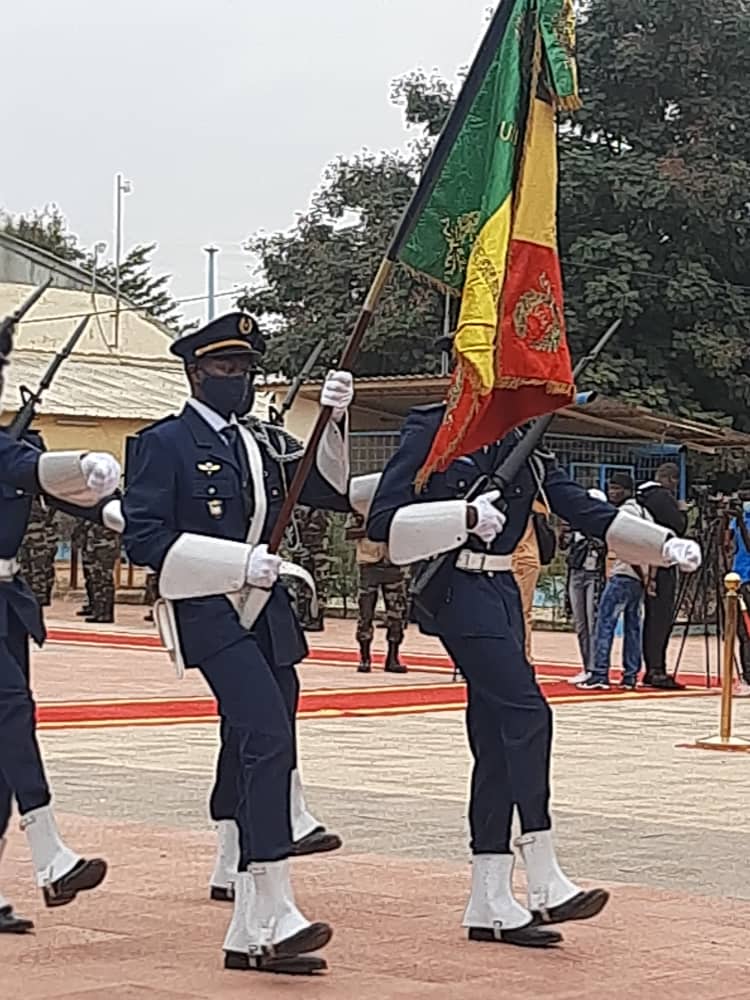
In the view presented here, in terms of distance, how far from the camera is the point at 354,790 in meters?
11.0

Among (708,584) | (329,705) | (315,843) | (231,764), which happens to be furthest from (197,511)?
(708,584)

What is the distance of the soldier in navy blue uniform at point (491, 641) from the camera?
688 centimetres

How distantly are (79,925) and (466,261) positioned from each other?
8.66 ft

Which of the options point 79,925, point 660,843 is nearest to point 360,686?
point 660,843

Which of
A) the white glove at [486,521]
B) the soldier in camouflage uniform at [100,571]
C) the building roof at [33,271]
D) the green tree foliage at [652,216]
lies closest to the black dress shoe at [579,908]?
the white glove at [486,521]

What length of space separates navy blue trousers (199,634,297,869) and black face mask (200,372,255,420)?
82 cm

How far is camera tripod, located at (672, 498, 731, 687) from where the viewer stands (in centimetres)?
1769

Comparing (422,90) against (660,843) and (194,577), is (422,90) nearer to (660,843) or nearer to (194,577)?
(660,843)

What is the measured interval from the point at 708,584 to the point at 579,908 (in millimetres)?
15250

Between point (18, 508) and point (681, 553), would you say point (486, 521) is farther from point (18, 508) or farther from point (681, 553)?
point (18, 508)

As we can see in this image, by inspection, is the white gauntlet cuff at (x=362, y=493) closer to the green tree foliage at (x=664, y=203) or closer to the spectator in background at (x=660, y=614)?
the spectator in background at (x=660, y=614)

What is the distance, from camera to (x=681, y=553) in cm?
729

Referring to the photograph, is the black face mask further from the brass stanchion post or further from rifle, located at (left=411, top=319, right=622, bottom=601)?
the brass stanchion post

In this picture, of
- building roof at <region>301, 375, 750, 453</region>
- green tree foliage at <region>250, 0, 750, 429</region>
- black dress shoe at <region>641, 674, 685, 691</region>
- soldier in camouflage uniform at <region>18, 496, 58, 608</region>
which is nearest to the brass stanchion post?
black dress shoe at <region>641, 674, 685, 691</region>
